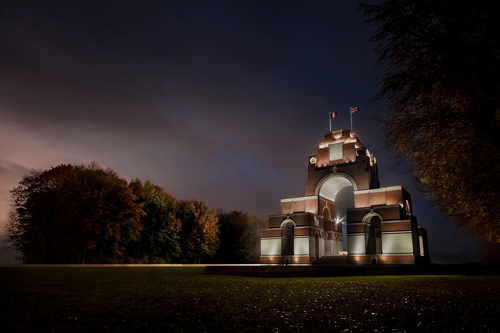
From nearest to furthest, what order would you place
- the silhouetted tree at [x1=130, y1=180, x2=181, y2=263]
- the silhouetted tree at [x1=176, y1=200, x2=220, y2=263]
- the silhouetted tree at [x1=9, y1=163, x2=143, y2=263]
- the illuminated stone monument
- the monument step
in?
the silhouetted tree at [x1=9, y1=163, x2=143, y2=263], the illuminated stone monument, the monument step, the silhouetted tree at [x1=130, y1=180, x2=181, y2=263], the silhouetted tree at [x1=176, y1=200, x2=220, y2=263]

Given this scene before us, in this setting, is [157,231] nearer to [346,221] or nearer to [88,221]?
[88,221]

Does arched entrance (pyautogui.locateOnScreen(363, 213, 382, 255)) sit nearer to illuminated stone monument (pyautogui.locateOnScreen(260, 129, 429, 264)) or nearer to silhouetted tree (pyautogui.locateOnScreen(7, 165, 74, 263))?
illuminated stone monument (pyautogui.locateOnScreen(260, 129, 429, 264))

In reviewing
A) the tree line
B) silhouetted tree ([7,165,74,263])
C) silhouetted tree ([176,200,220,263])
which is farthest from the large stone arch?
silhouetted tree ([7,165,74,263])

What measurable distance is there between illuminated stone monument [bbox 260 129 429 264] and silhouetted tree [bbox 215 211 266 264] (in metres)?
12.6

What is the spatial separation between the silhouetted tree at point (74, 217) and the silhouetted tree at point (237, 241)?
86.6 ft

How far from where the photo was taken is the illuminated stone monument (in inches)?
1757

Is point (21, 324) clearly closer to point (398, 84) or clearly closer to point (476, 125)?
point (398, 84)

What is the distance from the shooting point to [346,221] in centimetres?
5144

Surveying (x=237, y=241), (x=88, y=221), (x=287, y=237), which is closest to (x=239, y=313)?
(x=88, y=221)

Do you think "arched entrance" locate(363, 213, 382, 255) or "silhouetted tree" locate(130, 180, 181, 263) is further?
"silhouetted tree" locate(130, 180, 181, 263)

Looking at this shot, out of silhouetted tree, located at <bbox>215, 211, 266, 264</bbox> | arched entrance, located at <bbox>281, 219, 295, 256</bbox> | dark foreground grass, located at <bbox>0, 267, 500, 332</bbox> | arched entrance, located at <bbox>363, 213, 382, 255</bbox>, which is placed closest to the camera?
dark foreground grass, located at <bbox>0, 267, 500, 332</bbox>

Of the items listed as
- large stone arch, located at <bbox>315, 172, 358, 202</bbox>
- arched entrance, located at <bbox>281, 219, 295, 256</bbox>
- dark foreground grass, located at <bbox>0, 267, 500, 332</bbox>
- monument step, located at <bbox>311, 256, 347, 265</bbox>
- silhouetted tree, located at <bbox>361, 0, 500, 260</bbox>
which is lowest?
monument step, located at <bbox>311, 256, 347, 265</bbox>

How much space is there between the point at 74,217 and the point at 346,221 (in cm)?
3706

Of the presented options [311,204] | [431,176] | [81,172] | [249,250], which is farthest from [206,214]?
[431,176]
